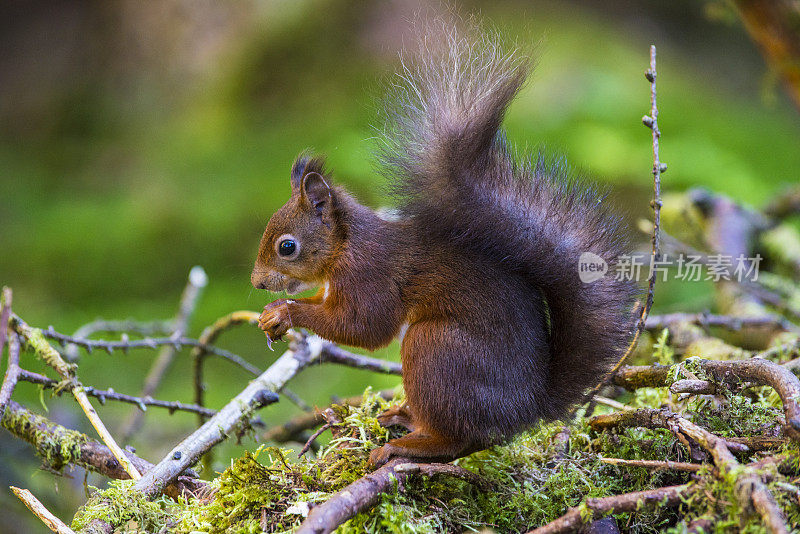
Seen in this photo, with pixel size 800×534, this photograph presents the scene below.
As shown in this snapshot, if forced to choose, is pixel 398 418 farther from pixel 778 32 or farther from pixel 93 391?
pixel 778 32

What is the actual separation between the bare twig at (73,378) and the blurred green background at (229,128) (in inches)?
72.1

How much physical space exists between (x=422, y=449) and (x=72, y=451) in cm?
98

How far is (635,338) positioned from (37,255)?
5.13m

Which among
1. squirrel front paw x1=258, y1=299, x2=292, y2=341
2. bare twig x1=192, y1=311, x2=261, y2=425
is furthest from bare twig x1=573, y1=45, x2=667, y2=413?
bare twig x1=192, y1=311, x2=261, y2=425

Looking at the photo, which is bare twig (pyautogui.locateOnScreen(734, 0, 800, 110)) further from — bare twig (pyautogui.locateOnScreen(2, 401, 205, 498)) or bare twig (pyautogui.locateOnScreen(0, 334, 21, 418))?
bare twig (pyautogui.locateOnScreen(0, 334, 21, 418))

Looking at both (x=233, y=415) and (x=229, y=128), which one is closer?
(x=233, y=415)

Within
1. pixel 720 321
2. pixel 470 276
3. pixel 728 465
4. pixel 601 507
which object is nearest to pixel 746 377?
pixel 728 465

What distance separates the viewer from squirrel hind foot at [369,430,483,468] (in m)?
1.78

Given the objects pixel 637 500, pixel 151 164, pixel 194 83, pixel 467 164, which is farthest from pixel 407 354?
pixel 194 83

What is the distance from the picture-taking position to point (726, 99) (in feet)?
24.6

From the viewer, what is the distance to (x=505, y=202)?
1.93 meters

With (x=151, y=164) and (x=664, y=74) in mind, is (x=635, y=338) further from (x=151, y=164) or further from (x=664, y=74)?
(x=664, y=74)

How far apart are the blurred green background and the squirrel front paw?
6.87ft

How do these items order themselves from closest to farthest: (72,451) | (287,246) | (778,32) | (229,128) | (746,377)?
(746,377)
(72,451)
(287,246)
(778,32)
(229,128)
